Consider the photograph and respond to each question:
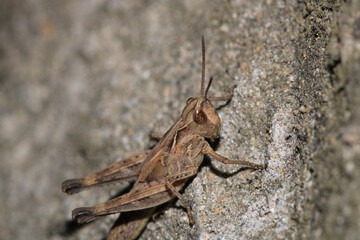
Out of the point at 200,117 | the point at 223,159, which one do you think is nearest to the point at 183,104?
the point at 200,117

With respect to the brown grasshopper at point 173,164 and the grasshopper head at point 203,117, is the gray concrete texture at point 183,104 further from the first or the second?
the grasshopper head at point 203,117

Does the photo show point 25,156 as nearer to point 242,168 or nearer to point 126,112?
point 126,112

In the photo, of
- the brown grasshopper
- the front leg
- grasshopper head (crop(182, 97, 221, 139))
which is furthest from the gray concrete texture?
grasshopper head (crop(182, 97, 221, 139))

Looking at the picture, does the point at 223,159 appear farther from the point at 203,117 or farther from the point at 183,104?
the point at 183,104

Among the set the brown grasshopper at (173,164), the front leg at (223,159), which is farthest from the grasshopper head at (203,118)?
the front leg at (223,159)

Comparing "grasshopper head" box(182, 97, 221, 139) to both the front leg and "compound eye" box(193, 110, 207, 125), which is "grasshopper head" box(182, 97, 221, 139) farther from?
the front leg

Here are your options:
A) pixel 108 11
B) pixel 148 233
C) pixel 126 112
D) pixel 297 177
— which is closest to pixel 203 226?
pixel 148 233

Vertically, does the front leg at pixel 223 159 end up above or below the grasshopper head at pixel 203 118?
below
